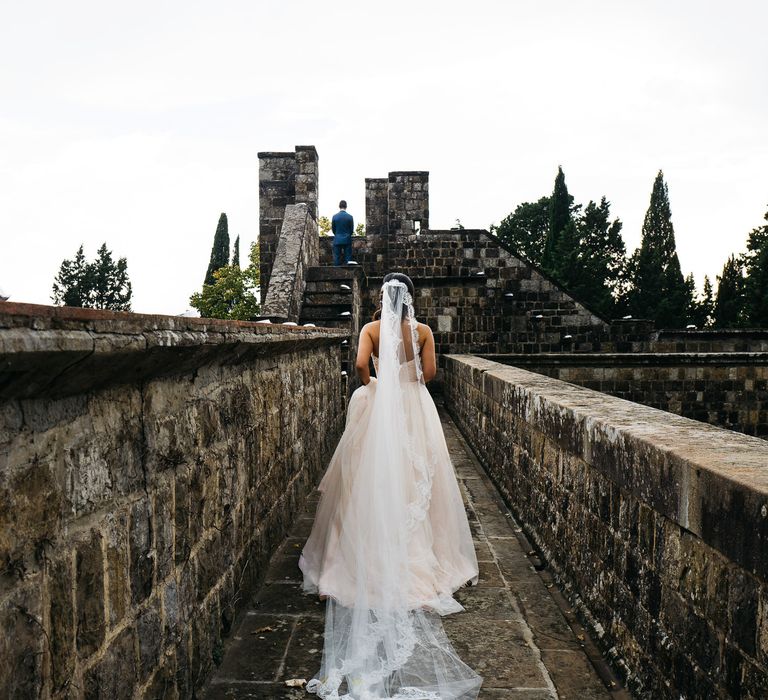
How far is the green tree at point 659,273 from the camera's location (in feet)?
117

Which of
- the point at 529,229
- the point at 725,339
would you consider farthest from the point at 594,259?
the point at 725,339

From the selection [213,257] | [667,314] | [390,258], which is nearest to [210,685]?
[390,258]

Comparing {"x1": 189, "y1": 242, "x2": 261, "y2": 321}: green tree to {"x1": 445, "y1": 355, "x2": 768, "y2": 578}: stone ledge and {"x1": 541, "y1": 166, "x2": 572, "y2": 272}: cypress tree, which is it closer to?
{"x1": 541, "y1": 166, "x2": 572, "y2": 272}: cypress tree

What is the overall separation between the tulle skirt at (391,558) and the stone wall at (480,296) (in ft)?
31.5

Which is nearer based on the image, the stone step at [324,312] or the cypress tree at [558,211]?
the stone step at [324,312]

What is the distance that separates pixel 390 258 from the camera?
16.4 metres

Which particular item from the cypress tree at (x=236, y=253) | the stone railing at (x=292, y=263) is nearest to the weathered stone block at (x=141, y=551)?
the stone railing at (x=292, y=263)

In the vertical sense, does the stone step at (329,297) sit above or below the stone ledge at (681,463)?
above

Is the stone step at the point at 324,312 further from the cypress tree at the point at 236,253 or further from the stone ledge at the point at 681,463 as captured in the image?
the cypress tree at the point at 236,253

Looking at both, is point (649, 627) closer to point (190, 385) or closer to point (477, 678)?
point (477, 678)

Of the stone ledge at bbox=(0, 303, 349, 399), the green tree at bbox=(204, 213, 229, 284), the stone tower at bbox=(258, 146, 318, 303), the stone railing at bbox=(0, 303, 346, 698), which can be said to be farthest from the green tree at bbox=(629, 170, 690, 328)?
the stone ledge at bbox=(0, 303, 349, 399)

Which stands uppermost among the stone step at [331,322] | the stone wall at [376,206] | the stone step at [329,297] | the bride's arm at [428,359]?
the stone wall at [376,206]

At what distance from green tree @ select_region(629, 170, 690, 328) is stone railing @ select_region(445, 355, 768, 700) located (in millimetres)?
34442

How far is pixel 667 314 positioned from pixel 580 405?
34.9m
